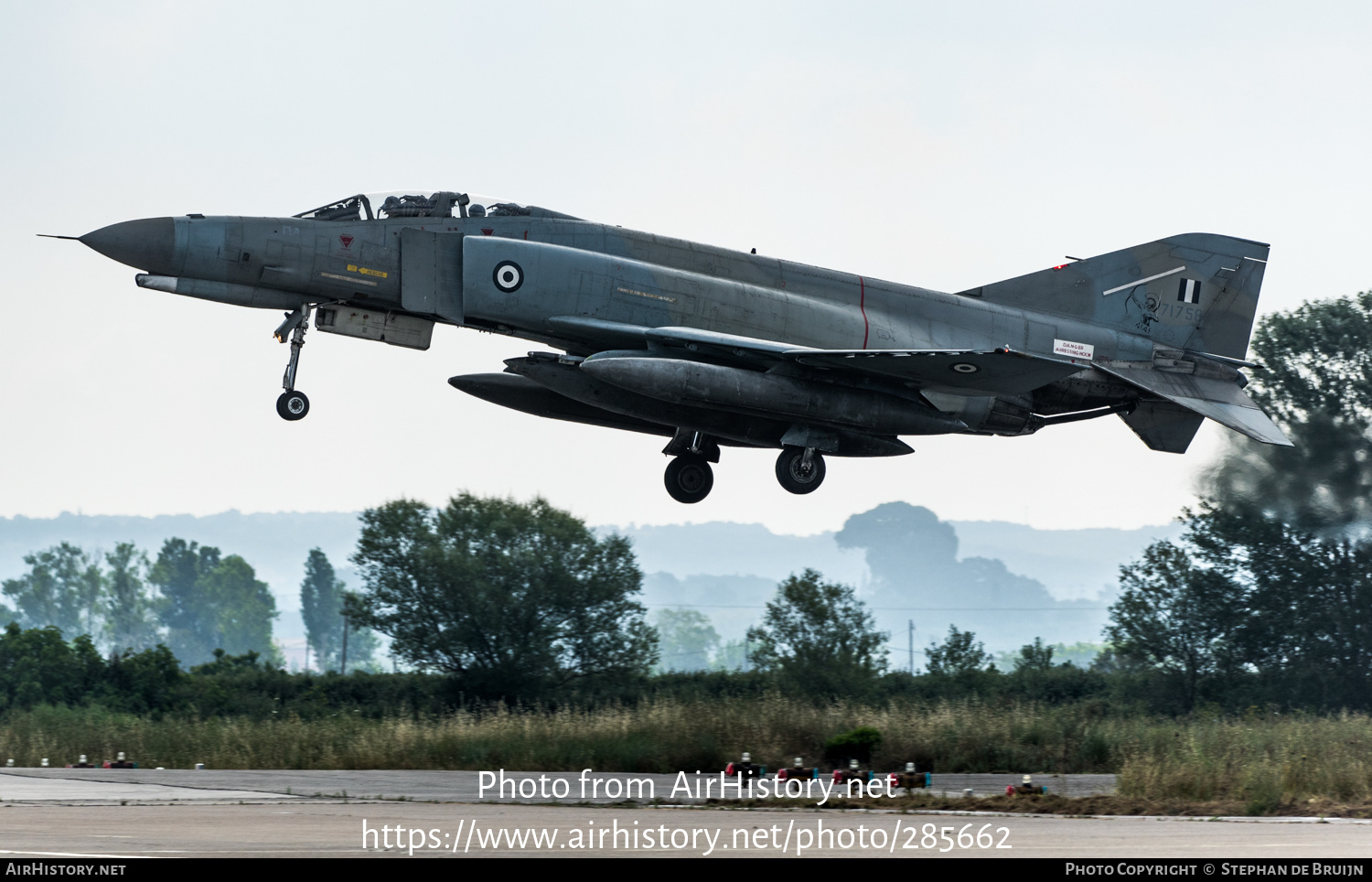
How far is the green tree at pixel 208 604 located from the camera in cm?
13188

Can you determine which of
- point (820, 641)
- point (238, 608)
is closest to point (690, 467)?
point (820, 641)

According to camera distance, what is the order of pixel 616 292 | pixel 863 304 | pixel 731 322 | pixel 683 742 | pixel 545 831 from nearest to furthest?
1. pixel 545 831
2. pixel 616 292
3. pixel 731 322
4. pixel 863 304
5. pixel 683 742

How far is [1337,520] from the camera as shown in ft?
106

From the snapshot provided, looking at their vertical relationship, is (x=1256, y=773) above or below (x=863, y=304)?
below

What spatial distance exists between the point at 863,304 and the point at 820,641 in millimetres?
18689

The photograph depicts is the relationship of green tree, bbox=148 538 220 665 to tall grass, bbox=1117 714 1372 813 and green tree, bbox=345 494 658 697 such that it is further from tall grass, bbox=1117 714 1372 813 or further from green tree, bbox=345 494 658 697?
tall grass, bbox=1117 714 1372 813

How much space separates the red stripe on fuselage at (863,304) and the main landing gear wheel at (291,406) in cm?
751

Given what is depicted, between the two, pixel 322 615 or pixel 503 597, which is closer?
pixel 503 597

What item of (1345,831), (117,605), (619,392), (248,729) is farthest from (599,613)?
(117,605)

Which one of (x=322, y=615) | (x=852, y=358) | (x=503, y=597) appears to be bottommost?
(x=322, y=615)

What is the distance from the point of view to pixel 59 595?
13262 centimetres

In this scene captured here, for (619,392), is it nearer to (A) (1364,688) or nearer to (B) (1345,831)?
(B) (1345,831)

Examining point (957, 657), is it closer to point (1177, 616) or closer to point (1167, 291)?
point (1177, 616)

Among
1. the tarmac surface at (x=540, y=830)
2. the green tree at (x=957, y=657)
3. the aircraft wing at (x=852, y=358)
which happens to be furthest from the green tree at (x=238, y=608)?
the tarmac surface at (x=540, y=830)
